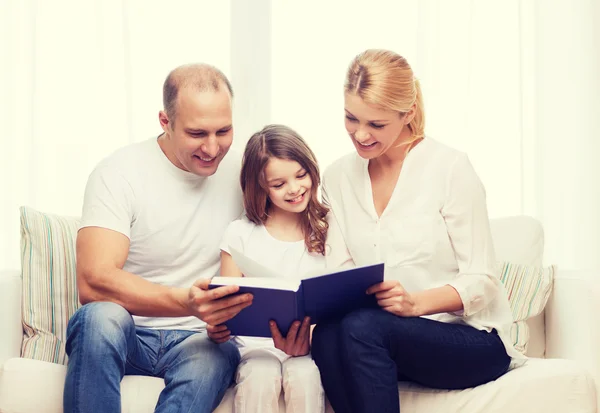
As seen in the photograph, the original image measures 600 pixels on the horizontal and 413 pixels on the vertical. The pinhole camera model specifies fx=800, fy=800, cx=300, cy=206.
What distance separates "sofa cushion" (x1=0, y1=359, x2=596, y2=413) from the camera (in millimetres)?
1889

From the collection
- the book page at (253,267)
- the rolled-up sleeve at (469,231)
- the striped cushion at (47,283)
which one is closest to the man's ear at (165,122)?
the striped cushion at (47,283)

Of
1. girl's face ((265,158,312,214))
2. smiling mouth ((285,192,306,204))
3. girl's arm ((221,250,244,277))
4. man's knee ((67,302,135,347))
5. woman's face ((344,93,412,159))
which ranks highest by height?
woman's face ((344,93,412,159))

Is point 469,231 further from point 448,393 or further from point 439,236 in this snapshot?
point 448,393

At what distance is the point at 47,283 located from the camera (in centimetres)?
232

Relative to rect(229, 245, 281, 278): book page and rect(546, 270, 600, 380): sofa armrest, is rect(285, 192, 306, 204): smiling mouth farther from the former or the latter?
rect(546, 270, 600, 380): sofa armrest

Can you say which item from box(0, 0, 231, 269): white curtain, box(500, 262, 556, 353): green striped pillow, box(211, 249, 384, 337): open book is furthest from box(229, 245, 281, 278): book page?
box(0, 0, 231, 269): white curtain

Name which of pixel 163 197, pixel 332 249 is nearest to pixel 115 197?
pixel 163 197

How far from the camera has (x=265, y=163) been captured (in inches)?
86.7

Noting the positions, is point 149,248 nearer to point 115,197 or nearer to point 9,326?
point 115,197

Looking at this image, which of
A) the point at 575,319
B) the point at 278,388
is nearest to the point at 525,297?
the point at 575,319

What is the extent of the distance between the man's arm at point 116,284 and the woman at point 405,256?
1.19ft

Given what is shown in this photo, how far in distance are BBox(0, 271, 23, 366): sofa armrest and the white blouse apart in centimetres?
96

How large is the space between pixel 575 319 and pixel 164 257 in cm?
117

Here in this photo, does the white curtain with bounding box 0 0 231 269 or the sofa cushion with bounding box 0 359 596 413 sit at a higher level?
the white curtain with bounding box 0 0 231 269
